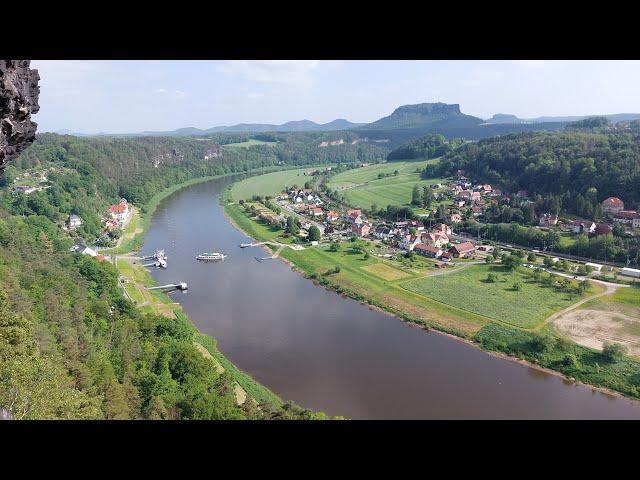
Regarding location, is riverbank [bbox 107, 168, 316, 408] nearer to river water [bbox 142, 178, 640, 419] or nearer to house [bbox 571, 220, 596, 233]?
river water [bbox 142, 178, 640, 419]

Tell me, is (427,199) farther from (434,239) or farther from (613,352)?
(613,352)

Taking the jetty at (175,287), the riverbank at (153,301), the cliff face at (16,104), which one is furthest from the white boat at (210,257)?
the cliff face at (16,104)

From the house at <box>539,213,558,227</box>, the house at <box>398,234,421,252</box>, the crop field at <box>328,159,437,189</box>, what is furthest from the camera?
the crop field at <box>328,159,437,189</box>

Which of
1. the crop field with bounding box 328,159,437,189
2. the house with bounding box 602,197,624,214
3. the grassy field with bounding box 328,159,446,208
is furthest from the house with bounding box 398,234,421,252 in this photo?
the crop field with bounding box 328,159,437,189

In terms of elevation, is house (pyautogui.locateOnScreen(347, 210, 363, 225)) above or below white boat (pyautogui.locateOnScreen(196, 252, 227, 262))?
above
